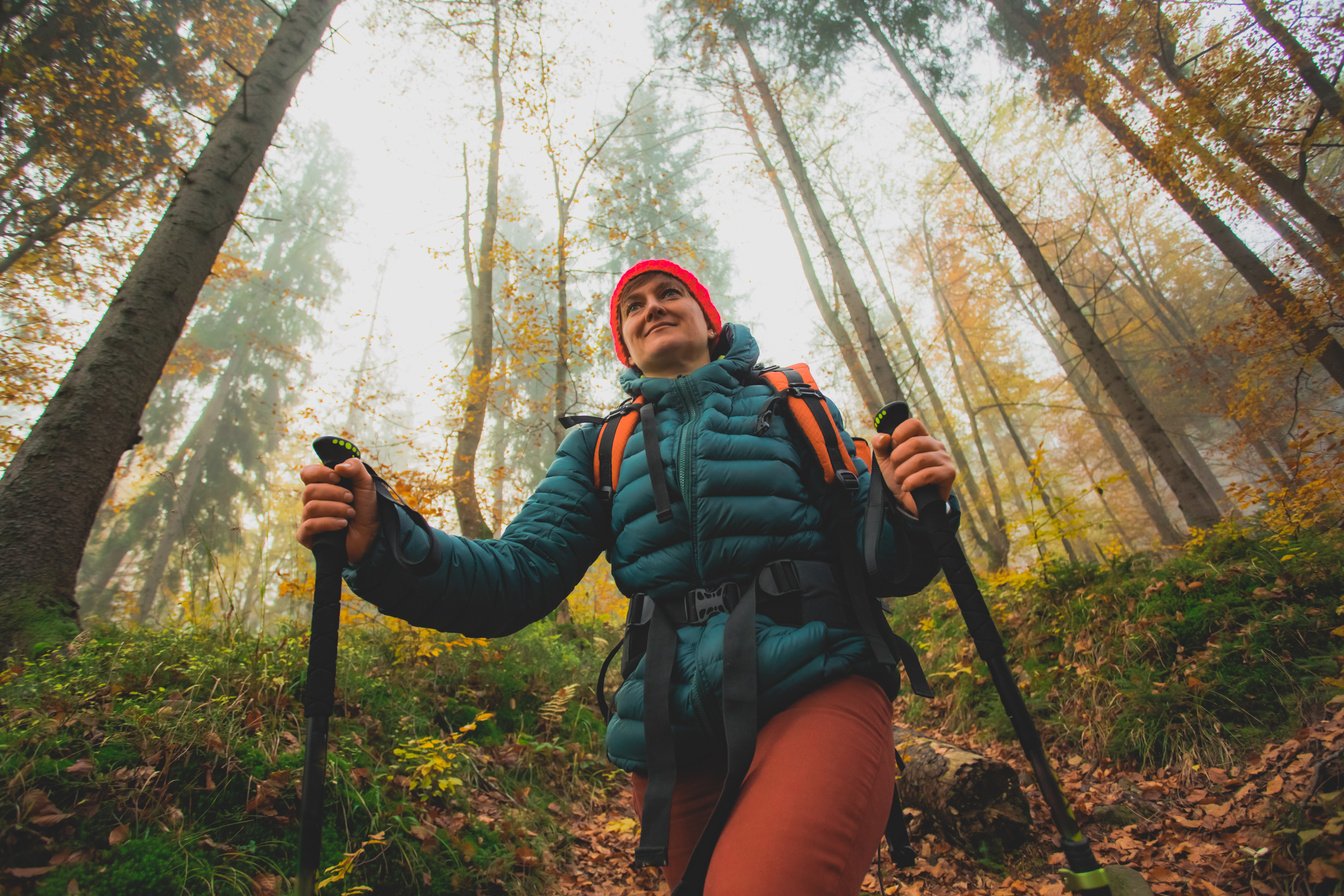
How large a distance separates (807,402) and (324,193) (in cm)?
2899

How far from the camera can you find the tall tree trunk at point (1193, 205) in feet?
22.0

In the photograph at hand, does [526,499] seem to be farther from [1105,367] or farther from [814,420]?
[1105,367]

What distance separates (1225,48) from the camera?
25.7 ft

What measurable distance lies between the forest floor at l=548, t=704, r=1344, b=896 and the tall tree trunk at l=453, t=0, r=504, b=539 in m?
4.99

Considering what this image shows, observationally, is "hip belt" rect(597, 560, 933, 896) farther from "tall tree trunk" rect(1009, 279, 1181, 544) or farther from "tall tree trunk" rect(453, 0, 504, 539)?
"tall tree trunk" rect(1009, 279, 1181, 544)

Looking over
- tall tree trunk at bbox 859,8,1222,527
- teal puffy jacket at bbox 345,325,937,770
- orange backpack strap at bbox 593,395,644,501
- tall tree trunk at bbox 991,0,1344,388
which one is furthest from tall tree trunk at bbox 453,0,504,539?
tall tree trunk at bbox 991,0,1344,388

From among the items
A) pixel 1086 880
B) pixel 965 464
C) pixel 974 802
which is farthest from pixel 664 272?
pixel 965 464

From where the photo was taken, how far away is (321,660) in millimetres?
1505

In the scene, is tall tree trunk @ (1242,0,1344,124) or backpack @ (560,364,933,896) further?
tall tree trunk @ (1242,0,1344,124)

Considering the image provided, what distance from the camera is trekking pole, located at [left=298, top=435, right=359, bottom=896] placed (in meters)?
1.35

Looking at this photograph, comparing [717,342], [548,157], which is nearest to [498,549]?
[717,342]

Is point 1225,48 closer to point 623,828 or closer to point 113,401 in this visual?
point 623,828

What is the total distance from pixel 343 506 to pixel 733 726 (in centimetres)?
119

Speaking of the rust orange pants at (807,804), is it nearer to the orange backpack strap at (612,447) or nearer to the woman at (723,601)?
the woman at (723,601)
